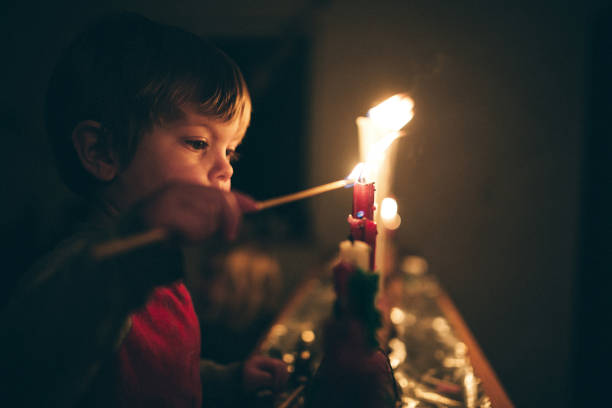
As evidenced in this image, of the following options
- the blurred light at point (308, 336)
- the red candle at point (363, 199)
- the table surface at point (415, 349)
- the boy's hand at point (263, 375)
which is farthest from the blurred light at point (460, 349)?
the red candle at point (363, 199)

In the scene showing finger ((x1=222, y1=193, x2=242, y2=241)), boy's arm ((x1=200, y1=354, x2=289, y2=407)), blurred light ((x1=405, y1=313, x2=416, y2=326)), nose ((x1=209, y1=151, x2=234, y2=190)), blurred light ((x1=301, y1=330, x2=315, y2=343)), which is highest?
nose ((x1=209, y1=151, x2=234, y2=190))

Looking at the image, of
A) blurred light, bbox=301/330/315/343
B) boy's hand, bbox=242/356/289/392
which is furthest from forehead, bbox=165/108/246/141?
blurred light, bbox=301/330/315/343

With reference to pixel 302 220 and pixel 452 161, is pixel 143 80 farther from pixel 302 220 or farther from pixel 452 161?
pixel 452 161

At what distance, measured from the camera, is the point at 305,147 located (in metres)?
1.98

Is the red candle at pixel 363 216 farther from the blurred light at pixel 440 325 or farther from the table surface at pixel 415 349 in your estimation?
the blurred light at pixel 440 325

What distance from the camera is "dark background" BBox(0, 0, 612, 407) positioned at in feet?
4.92

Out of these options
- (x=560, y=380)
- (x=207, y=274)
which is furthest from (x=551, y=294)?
(x=207, y=274)

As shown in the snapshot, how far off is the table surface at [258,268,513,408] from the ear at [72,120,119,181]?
36cm

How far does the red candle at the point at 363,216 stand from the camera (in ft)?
1.30

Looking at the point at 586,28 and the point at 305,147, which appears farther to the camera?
the point at 305,147

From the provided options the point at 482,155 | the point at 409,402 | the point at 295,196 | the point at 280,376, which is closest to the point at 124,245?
the point at 295,196

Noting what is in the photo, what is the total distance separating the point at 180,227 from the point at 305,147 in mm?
1727

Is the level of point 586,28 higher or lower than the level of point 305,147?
higher

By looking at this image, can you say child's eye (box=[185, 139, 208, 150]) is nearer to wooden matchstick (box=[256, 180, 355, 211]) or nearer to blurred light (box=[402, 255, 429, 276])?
wooden matchstick (box=[256, 180, 355, 211])
